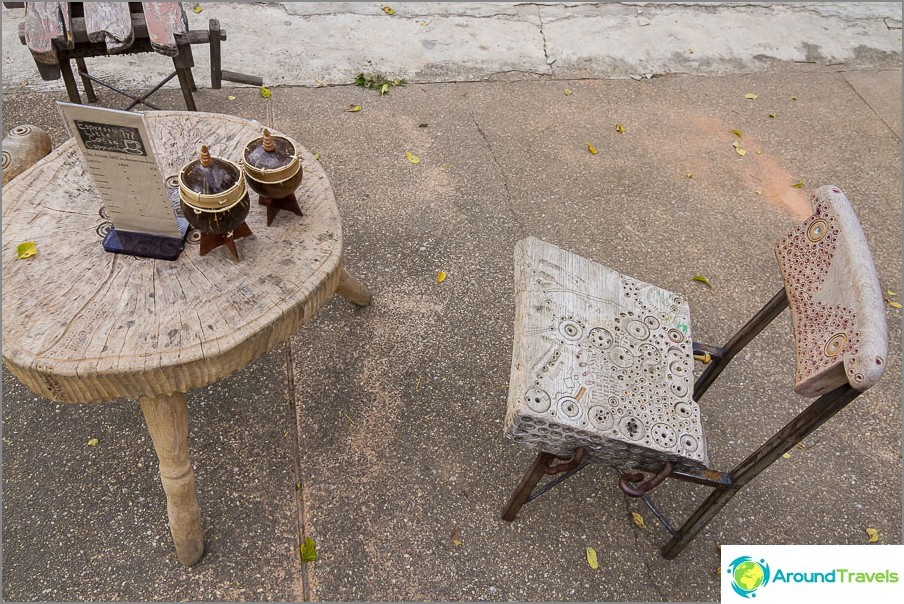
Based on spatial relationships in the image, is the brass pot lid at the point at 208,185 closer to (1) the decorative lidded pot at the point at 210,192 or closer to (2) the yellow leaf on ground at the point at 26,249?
(1) the decorative lidded pot at the point at 210,192

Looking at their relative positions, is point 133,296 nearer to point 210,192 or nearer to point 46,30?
point 210,192

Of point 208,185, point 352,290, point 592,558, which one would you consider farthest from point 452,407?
point 208,185

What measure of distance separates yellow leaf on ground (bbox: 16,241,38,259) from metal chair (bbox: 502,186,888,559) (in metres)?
1.29

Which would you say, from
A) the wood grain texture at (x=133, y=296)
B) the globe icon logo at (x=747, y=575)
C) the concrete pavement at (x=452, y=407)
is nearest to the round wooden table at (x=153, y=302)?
the wood grain texture at (x=133, y=296)

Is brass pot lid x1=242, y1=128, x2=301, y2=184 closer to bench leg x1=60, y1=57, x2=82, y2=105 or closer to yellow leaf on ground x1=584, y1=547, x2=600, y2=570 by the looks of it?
yellow leaf on ground x1=584, y1=547, x2=600, y2=570

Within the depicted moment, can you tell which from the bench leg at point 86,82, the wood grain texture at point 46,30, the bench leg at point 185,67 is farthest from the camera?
the bench leg at point 86,82

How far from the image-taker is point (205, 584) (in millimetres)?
1776

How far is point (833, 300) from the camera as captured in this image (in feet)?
4.57

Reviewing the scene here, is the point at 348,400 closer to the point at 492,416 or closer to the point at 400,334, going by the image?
the point at 400,334

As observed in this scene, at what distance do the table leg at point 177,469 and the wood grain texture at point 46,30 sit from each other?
1736 millimetres

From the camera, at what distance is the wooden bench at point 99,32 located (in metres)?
2.51

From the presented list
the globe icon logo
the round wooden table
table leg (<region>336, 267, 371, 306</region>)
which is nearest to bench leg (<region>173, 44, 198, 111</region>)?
the round wooden table

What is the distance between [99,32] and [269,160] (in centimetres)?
150

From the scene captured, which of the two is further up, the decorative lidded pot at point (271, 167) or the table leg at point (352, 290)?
the decorative lidded pot at point (271, 167)
